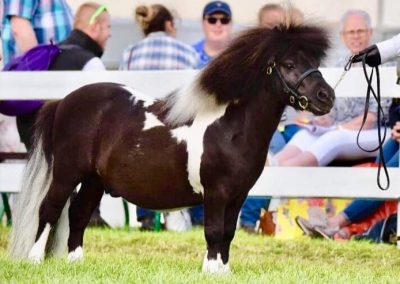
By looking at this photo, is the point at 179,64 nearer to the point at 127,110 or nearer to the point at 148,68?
the point at 148,68

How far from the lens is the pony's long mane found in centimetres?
696

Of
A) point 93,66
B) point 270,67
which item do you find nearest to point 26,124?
point 93,66

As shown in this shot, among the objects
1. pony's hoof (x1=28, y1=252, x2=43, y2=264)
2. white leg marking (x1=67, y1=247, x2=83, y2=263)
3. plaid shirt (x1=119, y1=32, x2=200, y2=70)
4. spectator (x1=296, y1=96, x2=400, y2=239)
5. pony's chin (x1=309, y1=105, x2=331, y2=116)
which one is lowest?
spectator (x1=296, y1=96, x2=400, y2=239)

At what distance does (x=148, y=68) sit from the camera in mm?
10648

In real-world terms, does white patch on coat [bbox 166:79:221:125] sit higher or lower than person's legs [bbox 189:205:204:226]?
higher

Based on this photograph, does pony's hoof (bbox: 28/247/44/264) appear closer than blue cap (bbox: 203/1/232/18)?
Yes

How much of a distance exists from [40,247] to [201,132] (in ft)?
4.56

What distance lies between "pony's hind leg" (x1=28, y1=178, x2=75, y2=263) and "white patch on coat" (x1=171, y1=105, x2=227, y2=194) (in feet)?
2.95

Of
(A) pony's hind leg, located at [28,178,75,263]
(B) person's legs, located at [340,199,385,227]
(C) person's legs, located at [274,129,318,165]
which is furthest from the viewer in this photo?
(C) person's legs, located at [274,129,318,165]

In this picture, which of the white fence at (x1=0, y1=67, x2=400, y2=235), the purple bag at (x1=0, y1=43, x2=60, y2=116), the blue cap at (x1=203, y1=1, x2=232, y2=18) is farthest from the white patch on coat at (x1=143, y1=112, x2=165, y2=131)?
the blue cap at (x1=203, y1=1, x2=232, y2=18)

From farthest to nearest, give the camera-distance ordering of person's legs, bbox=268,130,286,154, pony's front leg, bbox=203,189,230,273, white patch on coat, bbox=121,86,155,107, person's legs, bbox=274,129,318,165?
person's legs, bbox=268,130,286,154
person's legs, bbox=274,129,318,165
white patch on coat, bbox=121,86,155,107
pony's front leg, bbox=203,189,230,273

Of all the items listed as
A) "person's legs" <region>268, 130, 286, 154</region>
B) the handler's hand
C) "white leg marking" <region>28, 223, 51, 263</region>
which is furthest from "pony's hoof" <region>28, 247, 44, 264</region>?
"person's legs" <region>268, 130, 286, 154</region>

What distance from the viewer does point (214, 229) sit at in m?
6.96

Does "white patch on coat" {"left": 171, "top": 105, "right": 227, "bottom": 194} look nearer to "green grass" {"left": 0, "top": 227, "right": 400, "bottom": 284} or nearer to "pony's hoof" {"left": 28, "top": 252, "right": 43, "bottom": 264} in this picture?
"green grass" {"left": 0, "top": 227, "right": 400, "bottom": 284}
